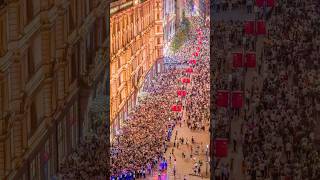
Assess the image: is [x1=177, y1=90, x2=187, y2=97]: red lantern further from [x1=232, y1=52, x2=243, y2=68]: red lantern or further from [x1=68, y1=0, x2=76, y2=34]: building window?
[x1=68, y1=0, x2=76, y2=34]: building window

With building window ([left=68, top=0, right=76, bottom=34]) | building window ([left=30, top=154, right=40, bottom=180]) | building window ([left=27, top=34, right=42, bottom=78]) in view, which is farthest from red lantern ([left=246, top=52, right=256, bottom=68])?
building window ([left=30, top=154, right=40, bottom=180])

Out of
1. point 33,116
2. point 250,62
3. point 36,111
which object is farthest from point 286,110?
point 33,116

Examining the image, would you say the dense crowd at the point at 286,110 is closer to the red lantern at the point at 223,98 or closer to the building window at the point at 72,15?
the red lantern at the point at 223,98

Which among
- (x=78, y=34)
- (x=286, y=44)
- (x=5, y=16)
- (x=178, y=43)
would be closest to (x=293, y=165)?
(x=78, y=34)

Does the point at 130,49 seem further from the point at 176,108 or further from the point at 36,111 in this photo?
the point at 36,111

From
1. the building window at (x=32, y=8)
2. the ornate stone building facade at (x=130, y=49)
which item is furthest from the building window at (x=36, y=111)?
the ornate stone building facade at (x=130, y=49)
